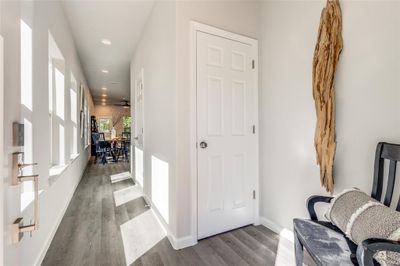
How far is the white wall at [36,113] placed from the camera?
2.76ft

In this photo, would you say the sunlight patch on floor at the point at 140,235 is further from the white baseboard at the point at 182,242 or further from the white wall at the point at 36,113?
the white wall at the point at 36,113

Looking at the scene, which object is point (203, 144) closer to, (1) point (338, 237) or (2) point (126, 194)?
A: (1) point (338, 237)

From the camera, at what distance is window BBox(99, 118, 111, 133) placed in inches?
464

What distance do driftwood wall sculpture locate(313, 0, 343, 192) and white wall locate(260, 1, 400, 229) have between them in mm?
60

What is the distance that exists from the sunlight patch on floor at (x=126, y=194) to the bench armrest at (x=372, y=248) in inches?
117

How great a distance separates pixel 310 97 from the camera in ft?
6.04

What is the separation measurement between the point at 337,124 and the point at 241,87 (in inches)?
40.2

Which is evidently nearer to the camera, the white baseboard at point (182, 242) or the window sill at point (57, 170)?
the white baseboard at point (182, 242)

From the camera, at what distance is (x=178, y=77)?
194 cm

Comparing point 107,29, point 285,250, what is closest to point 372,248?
point 285,250

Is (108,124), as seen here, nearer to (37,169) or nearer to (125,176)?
(125,176)

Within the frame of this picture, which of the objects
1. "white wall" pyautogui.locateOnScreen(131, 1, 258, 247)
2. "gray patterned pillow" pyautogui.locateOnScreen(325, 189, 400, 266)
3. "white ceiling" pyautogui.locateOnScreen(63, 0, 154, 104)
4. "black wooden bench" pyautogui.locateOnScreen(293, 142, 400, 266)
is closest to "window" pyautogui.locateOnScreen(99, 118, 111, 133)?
"white ceiling" pyautogui.locateOnScreen(63, 0, 154, 104)

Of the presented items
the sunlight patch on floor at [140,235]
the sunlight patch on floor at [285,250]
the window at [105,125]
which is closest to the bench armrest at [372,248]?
the sunlight patch on floor at [285,250]

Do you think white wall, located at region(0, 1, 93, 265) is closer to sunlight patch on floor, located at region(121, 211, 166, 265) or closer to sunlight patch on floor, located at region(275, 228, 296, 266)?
sunlight patch on floor, located at region(121, 211, 166, 265)
